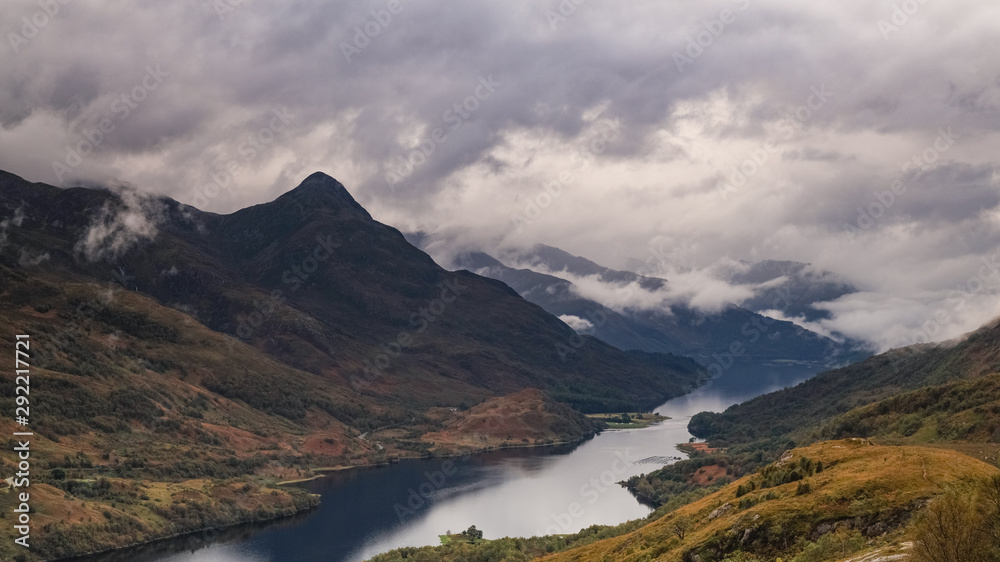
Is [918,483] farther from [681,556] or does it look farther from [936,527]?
[936,527]

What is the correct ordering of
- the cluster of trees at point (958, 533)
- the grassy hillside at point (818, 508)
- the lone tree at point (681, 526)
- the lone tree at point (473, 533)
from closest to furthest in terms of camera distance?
the cluster of trees at point (958, 533), the grassy hillside at point (818, 508), the lone tree at point (681, 526), the lone tree at point (473, 533)

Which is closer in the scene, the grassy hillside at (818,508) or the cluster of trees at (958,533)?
the cluster of trees at (958,533)

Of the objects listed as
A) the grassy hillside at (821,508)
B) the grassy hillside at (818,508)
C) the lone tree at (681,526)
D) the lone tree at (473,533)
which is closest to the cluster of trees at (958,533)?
the grassy hillside at (818,508)

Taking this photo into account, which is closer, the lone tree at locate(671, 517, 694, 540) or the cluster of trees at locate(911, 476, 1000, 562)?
the cluster of trees at locate(911, 476, 1000, 562)

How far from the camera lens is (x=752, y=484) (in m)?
75.8

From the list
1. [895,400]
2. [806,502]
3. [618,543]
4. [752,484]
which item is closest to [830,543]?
[806,502]

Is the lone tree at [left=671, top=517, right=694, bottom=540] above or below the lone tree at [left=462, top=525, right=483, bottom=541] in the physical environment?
below

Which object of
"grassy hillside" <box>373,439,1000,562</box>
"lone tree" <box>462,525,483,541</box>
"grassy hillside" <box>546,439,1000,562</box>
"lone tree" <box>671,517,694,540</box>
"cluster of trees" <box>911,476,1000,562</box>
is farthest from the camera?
"lone tree" <box>462,525,483,541</box>

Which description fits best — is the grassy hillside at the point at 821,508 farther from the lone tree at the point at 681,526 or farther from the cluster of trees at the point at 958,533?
the cluster of trees at the point at 958,533

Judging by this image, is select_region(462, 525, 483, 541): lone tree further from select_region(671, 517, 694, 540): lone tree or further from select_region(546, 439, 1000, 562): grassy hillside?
select_region(546, 439, 1000, 562): grassy hillside

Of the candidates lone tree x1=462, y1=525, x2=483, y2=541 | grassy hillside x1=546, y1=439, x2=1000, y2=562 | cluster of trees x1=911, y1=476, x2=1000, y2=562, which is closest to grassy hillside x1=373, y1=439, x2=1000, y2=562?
grassy hillside x1=546, y1=439, x2=1000, y2=562

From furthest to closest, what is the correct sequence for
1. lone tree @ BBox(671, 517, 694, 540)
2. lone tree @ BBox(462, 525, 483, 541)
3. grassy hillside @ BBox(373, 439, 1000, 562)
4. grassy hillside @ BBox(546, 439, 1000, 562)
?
lone tree @ BBox(462, 525, 483, 541)
lone tree @ BBox(671, 517, 694, 540)
grassy hillside @ BBox(546, 439, 1000, 562)
grassy hillside @ BBox(373, 439, 1000, 562)

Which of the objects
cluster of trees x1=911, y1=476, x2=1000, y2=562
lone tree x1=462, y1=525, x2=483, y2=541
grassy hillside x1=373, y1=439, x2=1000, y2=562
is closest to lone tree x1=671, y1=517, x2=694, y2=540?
grassy hillside x1=373, y1=439, x2=1000, y2=562

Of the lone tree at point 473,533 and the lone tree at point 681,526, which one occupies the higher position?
the lone tree at point 473,533
